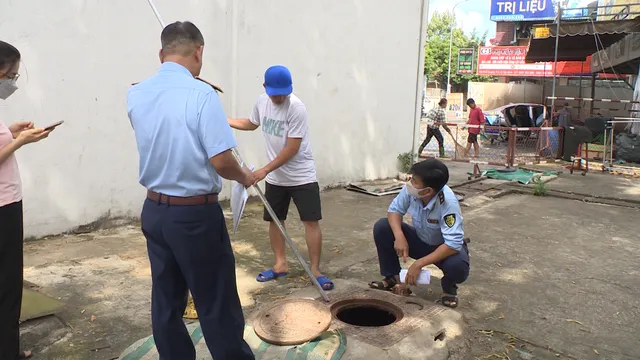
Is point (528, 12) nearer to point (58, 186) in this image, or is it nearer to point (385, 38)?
point (385, 38)

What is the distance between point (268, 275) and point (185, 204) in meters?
2.02

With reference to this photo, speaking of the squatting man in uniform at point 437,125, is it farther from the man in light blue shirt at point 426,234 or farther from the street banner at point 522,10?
the street banner at point 522,10

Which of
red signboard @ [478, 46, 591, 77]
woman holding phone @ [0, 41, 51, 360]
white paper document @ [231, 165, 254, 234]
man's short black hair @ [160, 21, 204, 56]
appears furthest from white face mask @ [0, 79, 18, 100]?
red signboard @ [478, 46, 591, 77]

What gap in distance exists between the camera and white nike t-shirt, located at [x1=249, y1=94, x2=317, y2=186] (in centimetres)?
390

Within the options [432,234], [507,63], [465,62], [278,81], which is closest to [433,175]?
[432,234]

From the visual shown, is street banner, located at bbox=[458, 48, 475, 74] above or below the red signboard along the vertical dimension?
above

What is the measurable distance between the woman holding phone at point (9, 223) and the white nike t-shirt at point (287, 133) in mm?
1677

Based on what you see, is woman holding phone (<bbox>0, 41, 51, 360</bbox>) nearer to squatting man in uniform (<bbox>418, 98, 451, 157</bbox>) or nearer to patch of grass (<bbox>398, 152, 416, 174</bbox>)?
patch of grass (<bbox>398, 152, 416, 174</bbox>)

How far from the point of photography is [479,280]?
441cm

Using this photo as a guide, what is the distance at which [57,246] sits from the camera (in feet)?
16.4

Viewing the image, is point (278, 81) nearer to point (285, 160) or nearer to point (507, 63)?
point (285, 160)

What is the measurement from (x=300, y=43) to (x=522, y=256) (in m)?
4.22

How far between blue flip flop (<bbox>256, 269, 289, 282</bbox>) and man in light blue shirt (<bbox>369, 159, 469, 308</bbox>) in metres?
0.81

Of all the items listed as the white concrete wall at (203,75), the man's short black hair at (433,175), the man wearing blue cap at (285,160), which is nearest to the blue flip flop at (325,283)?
the man wearing blue cap at (285,160)
